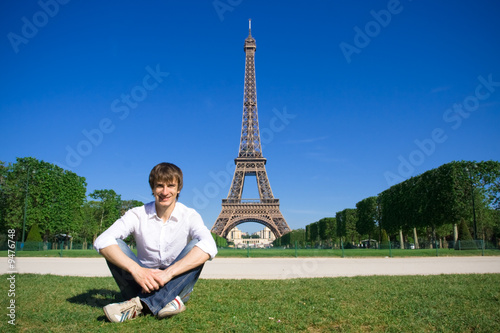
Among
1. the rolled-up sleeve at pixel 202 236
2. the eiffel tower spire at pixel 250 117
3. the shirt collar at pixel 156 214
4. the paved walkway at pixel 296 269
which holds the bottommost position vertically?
the paved walkway at pixel 296 269

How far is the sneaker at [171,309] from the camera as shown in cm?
322

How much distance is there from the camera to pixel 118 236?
10.7 ft

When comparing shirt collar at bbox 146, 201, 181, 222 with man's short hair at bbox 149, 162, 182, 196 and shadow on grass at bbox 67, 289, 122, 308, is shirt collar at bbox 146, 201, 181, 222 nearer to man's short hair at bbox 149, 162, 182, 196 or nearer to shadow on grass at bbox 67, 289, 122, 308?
man's short hair at bbox 149, 162, 182, 196

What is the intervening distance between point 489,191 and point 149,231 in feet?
99.3

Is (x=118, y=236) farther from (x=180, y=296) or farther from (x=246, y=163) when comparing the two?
(x=246, y=163)

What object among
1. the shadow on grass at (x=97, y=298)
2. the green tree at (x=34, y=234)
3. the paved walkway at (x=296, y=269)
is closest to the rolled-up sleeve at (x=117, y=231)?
the shadow on grass at (x=97, y=298)

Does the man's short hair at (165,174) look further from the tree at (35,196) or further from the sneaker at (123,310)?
the tree at (35,196)

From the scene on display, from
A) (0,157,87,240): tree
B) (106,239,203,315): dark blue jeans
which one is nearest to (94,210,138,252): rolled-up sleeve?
(106,239,203,315): dark blue jeans

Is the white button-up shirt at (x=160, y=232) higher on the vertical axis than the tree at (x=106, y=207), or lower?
lower

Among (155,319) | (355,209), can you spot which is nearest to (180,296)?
(155,319)

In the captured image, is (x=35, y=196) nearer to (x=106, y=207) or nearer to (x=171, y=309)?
(x=106, y=207)

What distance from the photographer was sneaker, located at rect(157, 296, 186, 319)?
3.22 meters

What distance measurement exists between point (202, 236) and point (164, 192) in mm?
552

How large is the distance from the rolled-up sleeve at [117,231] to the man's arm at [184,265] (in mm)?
483
